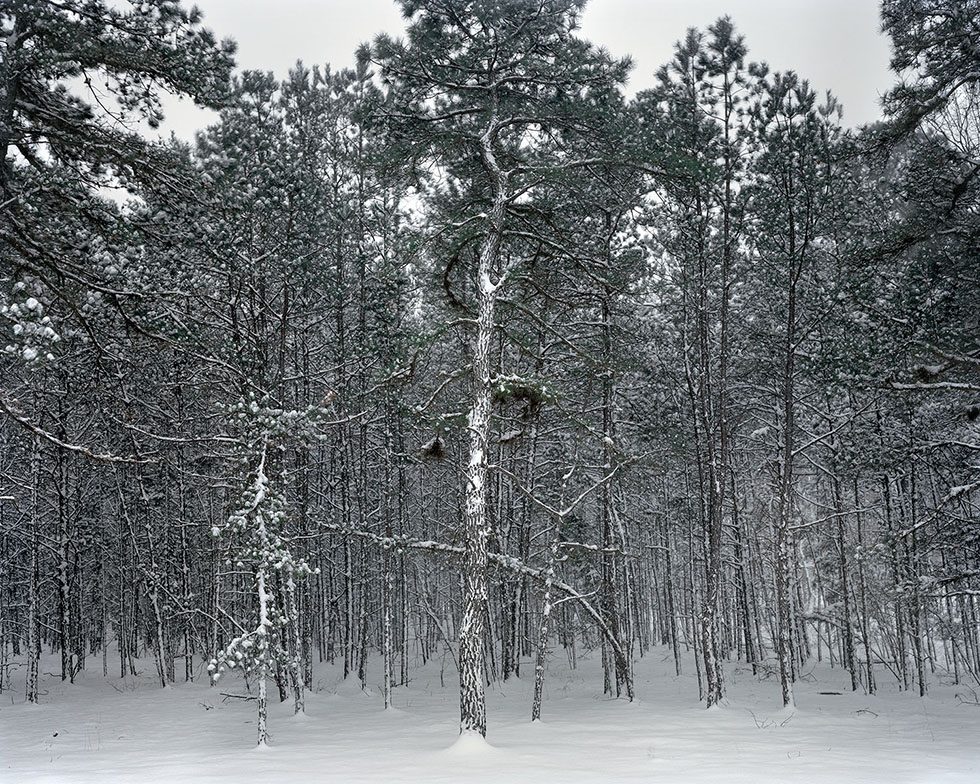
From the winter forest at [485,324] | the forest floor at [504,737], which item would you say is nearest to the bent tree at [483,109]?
the winter forest at [485,324]

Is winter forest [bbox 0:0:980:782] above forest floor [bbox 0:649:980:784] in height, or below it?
above

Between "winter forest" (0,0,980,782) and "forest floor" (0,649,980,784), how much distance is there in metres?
0.13

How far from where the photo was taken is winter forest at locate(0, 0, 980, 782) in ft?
29.9

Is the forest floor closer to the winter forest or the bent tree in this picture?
the winter forest

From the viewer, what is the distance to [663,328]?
20.2m

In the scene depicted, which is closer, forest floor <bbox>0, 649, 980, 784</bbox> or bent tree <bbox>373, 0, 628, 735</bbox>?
forest floor <bbox>0, 649, 980, 784</bbox>

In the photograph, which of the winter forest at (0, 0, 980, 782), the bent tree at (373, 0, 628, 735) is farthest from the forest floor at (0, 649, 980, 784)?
the bent tree at (373, 0, 628, 735)

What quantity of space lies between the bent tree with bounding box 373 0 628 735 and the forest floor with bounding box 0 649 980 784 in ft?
6.44

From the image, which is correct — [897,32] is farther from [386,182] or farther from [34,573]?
[34,573]

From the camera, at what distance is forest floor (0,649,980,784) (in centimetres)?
909

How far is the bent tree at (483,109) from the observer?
11438mm

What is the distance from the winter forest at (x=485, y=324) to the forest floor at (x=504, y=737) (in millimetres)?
135

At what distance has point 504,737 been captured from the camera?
12.3 m

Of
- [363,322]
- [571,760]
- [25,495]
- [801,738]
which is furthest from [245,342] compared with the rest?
[25,495]
